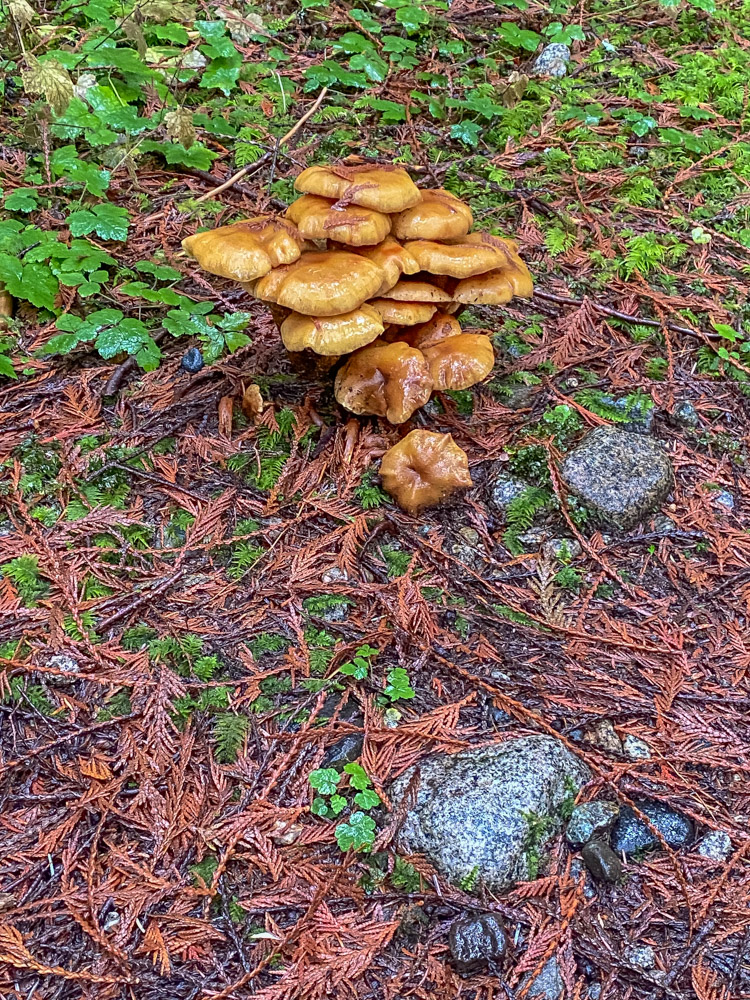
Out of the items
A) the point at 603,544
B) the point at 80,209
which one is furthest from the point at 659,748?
the point at 80,209

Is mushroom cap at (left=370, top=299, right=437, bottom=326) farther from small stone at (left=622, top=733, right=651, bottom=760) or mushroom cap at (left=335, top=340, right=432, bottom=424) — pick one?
small stone at (left=622, top=733, right=651, bottom=760)

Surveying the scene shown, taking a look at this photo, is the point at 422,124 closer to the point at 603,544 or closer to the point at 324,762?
the point at 603,544

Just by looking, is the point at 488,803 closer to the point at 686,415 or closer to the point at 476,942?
the point at 476,942

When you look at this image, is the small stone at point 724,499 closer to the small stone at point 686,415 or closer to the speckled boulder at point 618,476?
the speckled boulder at point 618,476

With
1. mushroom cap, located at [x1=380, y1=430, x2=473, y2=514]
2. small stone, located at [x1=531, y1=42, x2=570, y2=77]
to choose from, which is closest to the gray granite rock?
mushroom cap, located at [x1=380, y1=430, x2=473, y2=514]

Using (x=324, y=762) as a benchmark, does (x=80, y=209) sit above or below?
above

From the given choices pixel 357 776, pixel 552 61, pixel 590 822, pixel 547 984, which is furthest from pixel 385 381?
pixel 552 61
